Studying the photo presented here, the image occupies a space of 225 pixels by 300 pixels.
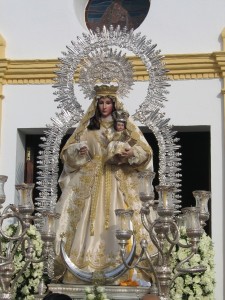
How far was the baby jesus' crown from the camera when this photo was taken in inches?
253

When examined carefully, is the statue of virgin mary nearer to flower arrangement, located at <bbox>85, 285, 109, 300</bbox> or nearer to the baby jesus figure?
the baby jesus figure

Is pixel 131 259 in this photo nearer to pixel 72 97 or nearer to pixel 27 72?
pixel 72 97

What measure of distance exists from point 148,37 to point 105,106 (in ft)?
7.66

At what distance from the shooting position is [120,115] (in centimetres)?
646

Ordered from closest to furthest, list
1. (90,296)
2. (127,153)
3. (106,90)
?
(90,296) < (127,153) < (106,90)

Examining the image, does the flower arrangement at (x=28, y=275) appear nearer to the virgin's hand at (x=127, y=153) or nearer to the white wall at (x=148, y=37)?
the virgin's hand at (x=127, y=153)

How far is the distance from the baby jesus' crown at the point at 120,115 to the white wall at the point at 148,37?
80.1 inches

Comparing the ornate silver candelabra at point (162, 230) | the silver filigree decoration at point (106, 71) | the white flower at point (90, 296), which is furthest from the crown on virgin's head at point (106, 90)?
the white flower at point (90, 296)

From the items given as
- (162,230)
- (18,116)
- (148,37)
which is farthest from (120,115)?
(18,116)

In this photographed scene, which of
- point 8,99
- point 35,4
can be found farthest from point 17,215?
point 35,4

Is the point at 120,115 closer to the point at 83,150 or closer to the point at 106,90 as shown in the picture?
the point at 106,90

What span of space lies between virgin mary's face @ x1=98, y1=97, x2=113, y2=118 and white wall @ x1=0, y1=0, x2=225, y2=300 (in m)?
2.00

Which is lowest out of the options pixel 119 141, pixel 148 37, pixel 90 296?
pixel 90 296

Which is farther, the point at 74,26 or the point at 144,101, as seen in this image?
the point at 74,26
